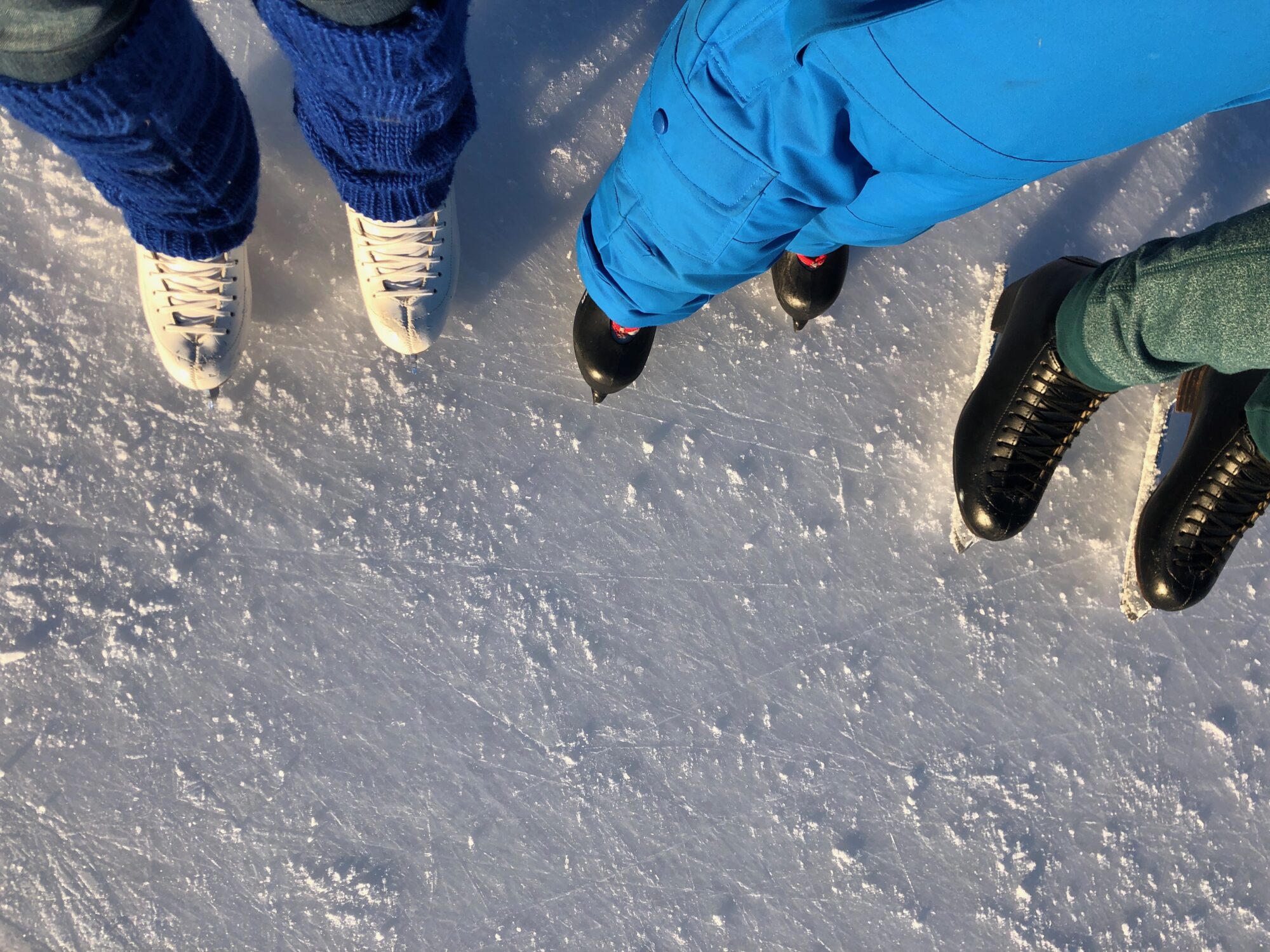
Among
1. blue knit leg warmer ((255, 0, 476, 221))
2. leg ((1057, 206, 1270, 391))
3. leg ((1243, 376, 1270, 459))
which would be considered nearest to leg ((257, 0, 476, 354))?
blue knit leg warmer ((255, 0, 476, 221))

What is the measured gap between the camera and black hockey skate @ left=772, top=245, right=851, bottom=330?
1026 mm

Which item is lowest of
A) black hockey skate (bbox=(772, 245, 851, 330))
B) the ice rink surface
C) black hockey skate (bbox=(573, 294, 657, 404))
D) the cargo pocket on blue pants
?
the ice rink surface

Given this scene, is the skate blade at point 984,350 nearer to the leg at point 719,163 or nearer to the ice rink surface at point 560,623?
the ice rink surface at point 560,623

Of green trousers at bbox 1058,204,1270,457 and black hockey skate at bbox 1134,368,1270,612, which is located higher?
green trousers at bbox 1058,204,1270,457

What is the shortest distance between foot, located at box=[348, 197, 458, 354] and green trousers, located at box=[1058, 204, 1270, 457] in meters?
0.76

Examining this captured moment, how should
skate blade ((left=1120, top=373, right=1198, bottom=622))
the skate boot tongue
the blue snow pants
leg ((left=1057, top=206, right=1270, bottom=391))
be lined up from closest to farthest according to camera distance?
the blue snow pants → leg ((left=1057, top=206, right=1270, bottom=391)) → the skate boot tongue → skate blade ((left=1120, top=373, right=1198, bottom=622))

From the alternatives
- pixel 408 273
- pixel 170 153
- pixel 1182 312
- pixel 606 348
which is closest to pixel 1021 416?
pixel 1182 312

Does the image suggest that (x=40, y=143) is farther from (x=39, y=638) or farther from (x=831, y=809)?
(x=831, y=809)

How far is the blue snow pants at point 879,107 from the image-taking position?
49 centimetres

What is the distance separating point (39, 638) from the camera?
966mm

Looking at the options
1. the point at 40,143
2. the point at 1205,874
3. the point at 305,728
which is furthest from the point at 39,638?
the point at 1205,874

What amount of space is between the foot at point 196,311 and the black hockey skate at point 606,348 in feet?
1.37

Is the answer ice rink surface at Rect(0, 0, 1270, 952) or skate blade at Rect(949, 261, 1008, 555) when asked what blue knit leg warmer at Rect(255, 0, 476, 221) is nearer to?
ice rink surface at Rect(0, 0, 1270, 952)

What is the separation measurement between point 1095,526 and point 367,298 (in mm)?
1072
